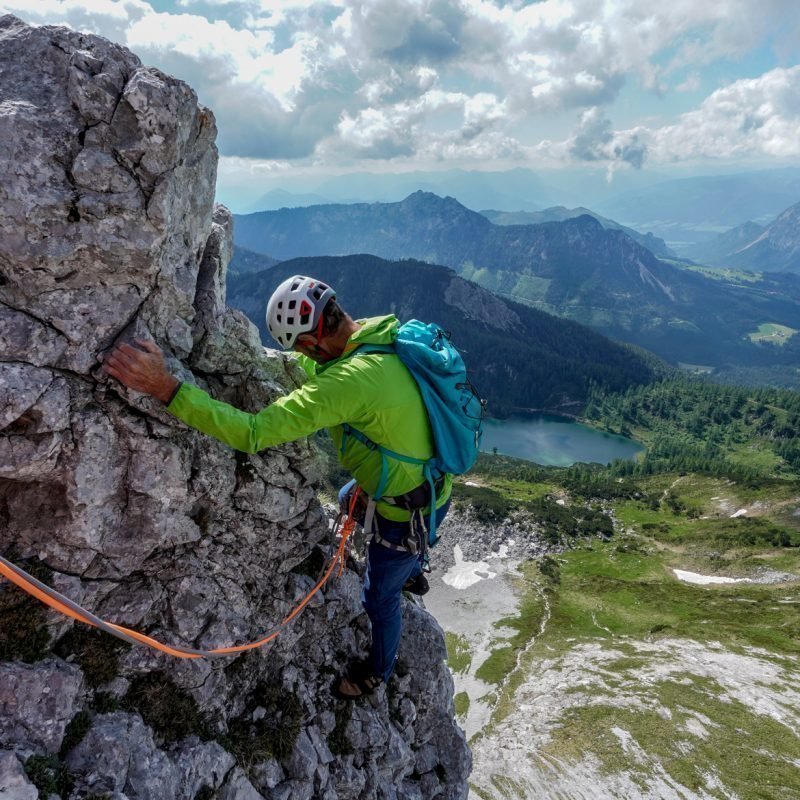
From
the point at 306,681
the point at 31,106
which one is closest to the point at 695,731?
the point at 306,681

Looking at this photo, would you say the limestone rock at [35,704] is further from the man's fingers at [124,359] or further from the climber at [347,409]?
the man's fingers at [124,359]

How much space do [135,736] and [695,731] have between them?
4509 cm

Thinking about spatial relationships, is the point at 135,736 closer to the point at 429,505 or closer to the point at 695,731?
the point at 429,505

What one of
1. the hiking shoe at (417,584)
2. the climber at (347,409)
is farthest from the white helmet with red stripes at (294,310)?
the hiking shoe at (417,584)

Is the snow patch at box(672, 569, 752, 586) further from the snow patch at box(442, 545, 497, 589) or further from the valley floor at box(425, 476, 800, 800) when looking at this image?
the snow patch at box(442, 545, 497, 589)

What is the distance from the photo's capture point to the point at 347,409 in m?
7.07

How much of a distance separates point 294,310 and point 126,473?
3.67 metres

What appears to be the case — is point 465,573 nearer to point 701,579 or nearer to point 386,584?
point 701,579

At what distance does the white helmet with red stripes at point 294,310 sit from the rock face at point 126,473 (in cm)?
194

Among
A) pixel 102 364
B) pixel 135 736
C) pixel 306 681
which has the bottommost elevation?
pixel 306 681

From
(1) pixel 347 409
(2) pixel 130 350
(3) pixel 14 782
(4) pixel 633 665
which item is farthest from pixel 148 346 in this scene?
(4) pixel 633 665

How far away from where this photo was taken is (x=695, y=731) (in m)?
38.3

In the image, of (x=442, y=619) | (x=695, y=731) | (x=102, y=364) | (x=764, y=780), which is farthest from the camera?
(x=442, y=619)

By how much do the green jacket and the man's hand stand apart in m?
0.26
